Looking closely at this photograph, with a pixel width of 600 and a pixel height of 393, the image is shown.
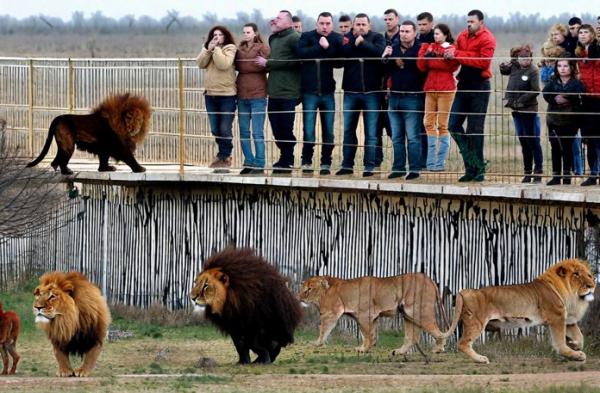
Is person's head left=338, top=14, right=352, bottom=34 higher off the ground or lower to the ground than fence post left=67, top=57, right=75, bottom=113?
higher

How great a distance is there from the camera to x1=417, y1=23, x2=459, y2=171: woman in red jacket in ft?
71.1

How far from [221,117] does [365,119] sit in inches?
95.3

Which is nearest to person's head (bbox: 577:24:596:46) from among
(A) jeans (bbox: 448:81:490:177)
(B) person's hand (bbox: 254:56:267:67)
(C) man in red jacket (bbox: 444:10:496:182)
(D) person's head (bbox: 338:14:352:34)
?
(C) man in red jacket (bbox: 444:10:496:182)

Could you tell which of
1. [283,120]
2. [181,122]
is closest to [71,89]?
[181,122]

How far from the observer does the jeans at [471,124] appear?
70.2ft

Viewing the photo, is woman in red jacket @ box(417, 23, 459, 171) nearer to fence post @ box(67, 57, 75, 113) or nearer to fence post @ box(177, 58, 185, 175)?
fence post @ box(177, 58, 185, 175)

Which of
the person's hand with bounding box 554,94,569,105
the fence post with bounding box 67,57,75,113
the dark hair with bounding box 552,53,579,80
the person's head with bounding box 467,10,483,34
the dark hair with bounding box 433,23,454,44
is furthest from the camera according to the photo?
the fence post with bounding box 67,57,75,113

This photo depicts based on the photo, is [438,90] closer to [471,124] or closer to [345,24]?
[471,124]

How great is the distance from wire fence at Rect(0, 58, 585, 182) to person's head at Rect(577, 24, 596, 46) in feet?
Answer: 13.2

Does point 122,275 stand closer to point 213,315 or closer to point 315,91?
point 315,91

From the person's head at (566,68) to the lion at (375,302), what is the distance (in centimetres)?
275

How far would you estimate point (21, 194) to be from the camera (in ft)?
77.2

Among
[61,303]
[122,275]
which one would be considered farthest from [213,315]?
[122,275]

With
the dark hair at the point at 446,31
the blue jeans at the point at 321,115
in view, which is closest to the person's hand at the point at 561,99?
the dark hair at the point at 446,31
